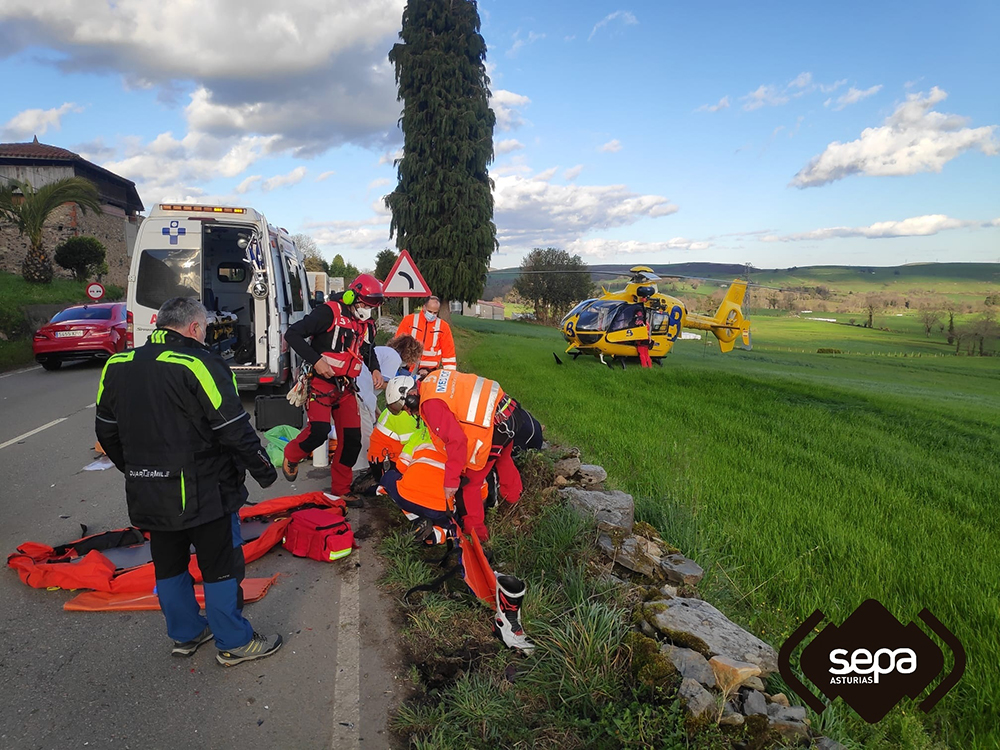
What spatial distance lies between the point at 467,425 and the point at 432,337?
4128mm

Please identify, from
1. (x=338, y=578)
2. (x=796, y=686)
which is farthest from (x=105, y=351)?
(x=796, y=686)

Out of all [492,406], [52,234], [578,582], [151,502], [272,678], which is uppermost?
[52,234]

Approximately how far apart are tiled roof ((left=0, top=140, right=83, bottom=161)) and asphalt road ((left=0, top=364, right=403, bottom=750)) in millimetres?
37786

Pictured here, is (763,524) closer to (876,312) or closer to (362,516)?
(362,516)

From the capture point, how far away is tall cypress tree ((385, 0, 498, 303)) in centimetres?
2202

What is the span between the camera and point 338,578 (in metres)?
3.87

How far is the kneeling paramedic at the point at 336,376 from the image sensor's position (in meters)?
5.02

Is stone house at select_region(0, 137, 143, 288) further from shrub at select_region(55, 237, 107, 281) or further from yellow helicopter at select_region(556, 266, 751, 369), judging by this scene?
yellow helicopter at select_region(556, 266, 751, 369)

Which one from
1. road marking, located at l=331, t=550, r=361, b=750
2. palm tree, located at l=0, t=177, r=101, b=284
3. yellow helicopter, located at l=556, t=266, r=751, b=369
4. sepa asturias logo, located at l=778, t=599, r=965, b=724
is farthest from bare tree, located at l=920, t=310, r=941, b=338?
palm tree, located at l=0, t=177, r=101, b=284

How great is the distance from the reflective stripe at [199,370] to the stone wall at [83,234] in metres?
31.0

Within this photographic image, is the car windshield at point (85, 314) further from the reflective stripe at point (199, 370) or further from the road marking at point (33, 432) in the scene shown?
the reflective stripe at point (199, 370)

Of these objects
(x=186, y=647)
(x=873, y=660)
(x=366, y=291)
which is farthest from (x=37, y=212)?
(x=873, y=660)

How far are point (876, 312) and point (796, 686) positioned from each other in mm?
87753

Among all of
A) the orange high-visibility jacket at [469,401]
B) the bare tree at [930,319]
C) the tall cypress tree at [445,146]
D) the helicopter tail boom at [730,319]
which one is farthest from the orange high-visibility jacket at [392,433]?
the bare tree at [930,319]
